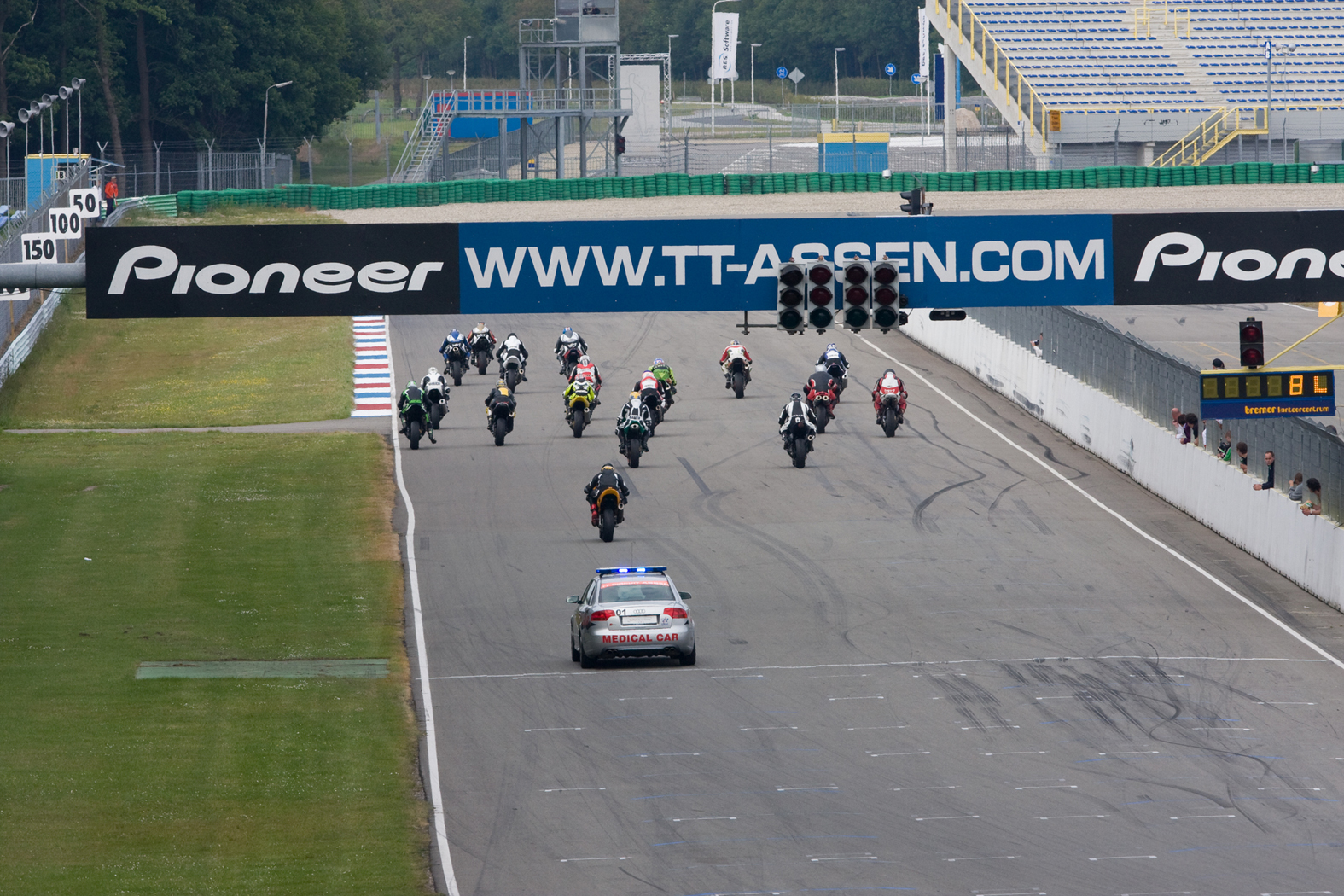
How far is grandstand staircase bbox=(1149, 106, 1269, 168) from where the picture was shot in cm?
8100

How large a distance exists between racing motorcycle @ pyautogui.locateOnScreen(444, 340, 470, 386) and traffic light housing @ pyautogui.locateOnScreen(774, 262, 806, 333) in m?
23.7

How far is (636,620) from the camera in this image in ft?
70.2

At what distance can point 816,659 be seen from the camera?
72.5 ft

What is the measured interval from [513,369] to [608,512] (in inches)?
530

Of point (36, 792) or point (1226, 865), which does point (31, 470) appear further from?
point (1226, 865)

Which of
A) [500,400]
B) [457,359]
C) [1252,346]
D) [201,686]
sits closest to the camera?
[201,686]

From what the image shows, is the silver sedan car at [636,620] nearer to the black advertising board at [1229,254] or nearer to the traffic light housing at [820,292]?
the traffic light housing at [820,292]

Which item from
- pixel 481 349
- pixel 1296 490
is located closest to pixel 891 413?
pixel 1296 490

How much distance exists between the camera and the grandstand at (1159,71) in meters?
81.8

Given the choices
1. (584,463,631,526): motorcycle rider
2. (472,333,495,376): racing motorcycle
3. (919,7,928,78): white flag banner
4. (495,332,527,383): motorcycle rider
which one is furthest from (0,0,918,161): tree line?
(584,463,631,526): motorcycle rider

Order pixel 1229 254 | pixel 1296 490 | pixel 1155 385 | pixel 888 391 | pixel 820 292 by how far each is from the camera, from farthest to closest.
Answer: pixel 888 391 → pixel 1155 385 → pixel 1296 490 → pixel 1229 254 → pixel 820 292

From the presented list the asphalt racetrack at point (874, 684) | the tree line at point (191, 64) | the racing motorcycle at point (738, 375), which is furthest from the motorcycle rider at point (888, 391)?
the tree line at point (191, 64)

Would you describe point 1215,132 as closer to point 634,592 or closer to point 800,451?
point 800,451

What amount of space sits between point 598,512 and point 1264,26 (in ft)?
234
